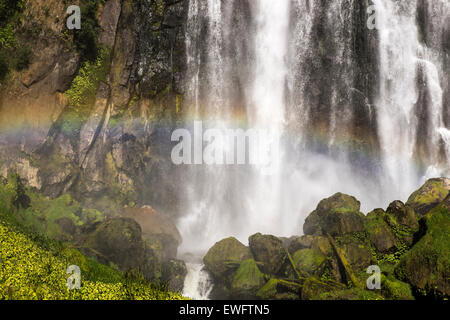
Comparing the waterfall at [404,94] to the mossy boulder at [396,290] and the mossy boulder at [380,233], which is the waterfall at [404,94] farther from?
the mossy boulder at [396,290]

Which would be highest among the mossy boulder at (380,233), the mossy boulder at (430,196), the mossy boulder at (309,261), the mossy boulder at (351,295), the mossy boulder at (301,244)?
the mossy boulder at (430,196)

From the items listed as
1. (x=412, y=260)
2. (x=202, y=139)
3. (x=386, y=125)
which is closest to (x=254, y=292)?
(x=412, y=260)

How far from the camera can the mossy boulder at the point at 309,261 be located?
611 inches

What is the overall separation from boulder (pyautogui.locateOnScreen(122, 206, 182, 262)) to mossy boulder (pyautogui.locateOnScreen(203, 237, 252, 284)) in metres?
2.76

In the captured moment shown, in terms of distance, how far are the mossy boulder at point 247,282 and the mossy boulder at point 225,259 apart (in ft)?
2.17

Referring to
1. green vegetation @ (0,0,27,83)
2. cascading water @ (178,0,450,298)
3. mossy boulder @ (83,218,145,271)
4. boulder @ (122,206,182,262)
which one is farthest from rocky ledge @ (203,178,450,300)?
green vegetation @ (0,0,27,83)

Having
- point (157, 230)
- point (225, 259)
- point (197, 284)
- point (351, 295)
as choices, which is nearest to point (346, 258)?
point (351, 295)

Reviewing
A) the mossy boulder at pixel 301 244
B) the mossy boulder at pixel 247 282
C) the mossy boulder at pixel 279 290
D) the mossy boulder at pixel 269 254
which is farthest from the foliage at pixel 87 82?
the mossy boulder at pixel 279 290

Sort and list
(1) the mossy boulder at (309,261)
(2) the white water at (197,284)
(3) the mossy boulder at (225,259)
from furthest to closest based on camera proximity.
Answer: (3) the mossy boulder at (225,259), (2) the white water at (197,284), (1) the mossy boulder at (309,261)

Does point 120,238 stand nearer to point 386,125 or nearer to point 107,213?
point 107,213

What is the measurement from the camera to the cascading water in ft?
90.0

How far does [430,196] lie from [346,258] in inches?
291

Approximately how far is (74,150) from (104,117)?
2.99 m

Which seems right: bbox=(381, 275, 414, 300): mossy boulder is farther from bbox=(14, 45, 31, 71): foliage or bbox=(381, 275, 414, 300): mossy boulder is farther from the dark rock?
bbox=(14, 45, 31, 71): foliage
